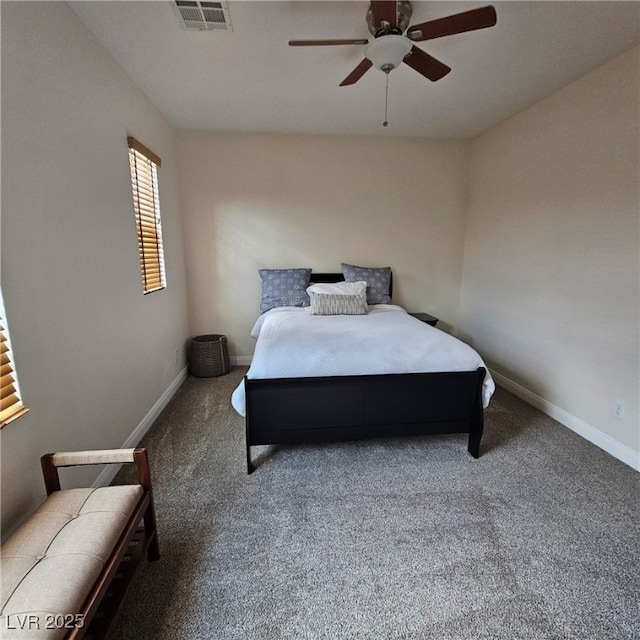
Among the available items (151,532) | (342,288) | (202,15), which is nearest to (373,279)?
(342,288)

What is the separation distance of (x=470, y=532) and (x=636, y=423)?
146cm

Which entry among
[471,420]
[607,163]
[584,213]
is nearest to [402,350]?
[471,420]

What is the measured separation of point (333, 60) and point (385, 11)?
78cm

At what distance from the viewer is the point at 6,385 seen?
125 centimetres

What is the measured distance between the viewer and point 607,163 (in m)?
2.25

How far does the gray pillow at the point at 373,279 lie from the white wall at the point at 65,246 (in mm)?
2173

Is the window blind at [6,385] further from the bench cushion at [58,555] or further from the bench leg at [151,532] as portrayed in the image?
the bench leg at [151,532]

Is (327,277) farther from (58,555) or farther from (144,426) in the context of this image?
(58,555)

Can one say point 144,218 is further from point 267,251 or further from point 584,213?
point 584,213

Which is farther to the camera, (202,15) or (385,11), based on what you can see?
(202,15)

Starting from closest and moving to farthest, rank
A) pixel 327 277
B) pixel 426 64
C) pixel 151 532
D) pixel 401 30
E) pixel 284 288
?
1. pixel 151 532
2. pixel 401 30
3. pixel 426 64
4. pixel 284 288
5. pixel 327 277

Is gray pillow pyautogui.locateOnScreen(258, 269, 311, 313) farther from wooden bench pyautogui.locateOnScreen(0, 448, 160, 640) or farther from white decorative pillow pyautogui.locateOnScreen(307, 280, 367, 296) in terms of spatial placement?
wooden bench pyautogui.locateOnScreen(0, 448, 160, 640)

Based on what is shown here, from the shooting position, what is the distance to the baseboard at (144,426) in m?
1.90

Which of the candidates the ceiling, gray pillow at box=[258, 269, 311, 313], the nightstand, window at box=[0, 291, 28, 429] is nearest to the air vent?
the ceiling
